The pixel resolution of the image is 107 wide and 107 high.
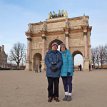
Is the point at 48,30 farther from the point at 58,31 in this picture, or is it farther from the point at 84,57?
the point at 84,57

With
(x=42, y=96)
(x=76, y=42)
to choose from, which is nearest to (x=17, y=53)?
(x=76, y=42)

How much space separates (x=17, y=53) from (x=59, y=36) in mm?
33745

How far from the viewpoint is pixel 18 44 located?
3371 inches

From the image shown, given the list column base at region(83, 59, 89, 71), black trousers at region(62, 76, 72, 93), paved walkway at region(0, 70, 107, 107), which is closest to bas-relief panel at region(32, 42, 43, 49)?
column base at region(83, 59, 89, 71)

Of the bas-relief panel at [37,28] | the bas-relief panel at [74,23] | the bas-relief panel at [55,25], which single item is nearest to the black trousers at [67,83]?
the bas-relief panel at [74,23]

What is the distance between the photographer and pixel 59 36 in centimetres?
5206

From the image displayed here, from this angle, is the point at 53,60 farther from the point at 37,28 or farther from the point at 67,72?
the point at 37,28

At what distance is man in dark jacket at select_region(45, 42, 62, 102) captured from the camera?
701 cm

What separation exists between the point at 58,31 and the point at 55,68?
44.7 m

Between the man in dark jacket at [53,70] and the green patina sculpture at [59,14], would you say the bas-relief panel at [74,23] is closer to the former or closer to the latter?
the green patina sculpture at [59,14]

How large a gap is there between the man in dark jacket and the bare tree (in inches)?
2931

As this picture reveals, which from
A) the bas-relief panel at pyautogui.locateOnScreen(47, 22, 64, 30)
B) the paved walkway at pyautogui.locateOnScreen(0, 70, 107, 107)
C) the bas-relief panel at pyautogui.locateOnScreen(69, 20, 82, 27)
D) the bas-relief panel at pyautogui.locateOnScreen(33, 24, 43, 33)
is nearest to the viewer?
the paved walkway at pyautogui.locateOnScreen(0, 70, 107, 107)

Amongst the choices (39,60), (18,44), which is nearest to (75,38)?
(39,60)

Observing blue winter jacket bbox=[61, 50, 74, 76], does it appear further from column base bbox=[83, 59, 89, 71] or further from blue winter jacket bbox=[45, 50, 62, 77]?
column base bbox=[83, 59, 89, 71]
